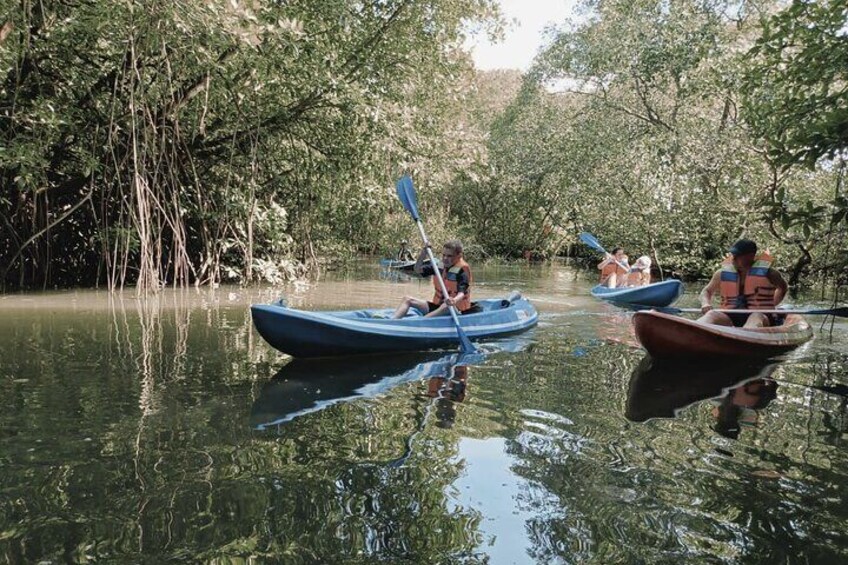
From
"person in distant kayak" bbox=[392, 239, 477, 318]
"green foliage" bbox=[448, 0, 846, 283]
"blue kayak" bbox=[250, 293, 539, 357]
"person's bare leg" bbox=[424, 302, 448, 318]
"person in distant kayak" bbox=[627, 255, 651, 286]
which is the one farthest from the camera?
"green foliage" bbox=[448, 0, 846, 283]

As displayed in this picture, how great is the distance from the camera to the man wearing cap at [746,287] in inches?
251

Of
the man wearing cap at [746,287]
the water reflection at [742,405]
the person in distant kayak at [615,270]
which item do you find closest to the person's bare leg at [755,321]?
the man wearing cap at [746,287]

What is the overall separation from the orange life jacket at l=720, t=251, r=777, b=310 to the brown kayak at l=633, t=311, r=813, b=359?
1.04ft

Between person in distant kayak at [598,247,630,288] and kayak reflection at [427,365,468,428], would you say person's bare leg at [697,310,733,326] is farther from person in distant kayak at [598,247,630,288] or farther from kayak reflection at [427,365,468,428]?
person in distant kayak at [598,247,630,288]


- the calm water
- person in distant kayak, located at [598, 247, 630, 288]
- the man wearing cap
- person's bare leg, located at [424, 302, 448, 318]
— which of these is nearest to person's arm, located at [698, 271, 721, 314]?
the man wearing cap

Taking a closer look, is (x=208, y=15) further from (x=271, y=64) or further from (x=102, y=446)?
(x=102, y=446)

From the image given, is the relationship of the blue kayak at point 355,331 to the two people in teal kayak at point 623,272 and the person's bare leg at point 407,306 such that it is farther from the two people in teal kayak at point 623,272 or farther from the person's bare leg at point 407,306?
the two people in teal kayak at point 623,272

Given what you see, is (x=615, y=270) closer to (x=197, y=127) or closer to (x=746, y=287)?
(x=746, y=287)

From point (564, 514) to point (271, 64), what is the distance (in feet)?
25.6

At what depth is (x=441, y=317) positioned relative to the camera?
6.49 meters

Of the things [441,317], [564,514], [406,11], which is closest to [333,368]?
[441,317]

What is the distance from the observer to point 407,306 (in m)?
6.75

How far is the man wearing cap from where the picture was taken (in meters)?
6.36

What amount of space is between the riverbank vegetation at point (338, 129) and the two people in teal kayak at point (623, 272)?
97.6 inches
